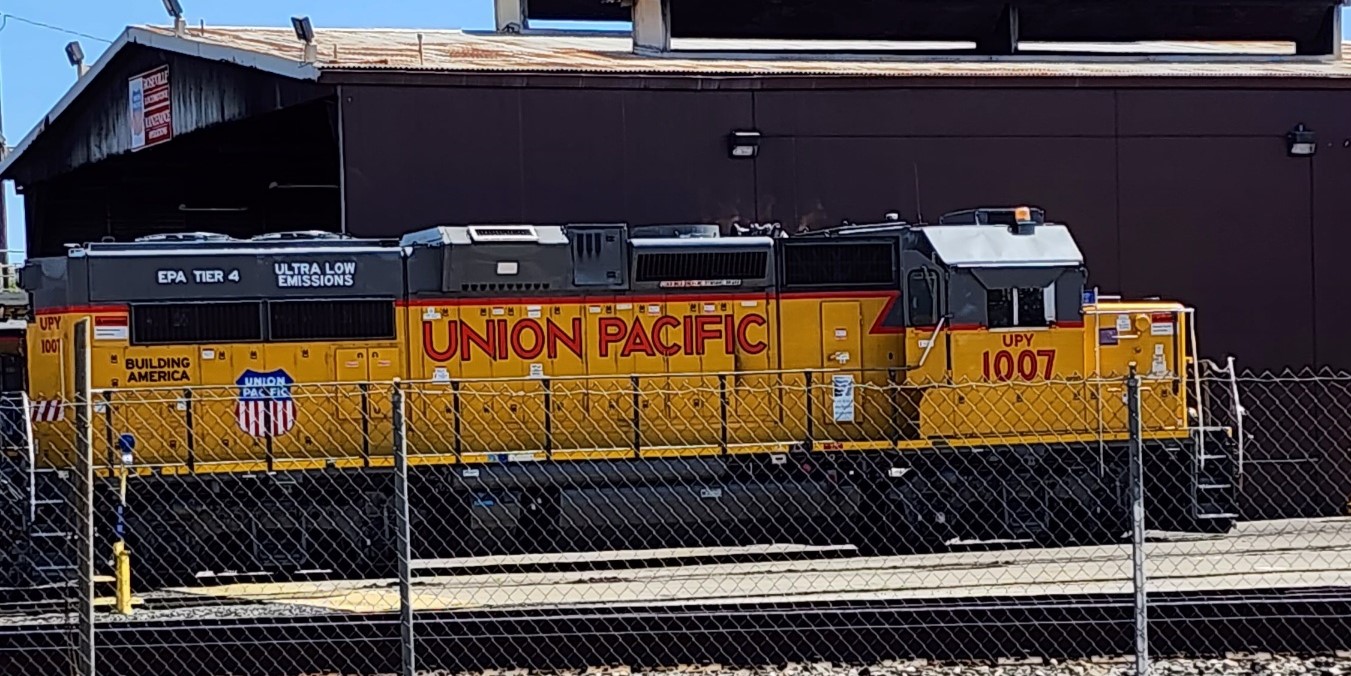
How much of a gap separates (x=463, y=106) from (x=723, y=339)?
4470 mm

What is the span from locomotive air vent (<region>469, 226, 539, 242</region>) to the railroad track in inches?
235

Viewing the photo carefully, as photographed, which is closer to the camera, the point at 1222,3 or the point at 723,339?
the point at 723,339

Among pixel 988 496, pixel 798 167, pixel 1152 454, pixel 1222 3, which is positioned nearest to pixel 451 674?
pixel 988 496

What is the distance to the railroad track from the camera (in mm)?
9789

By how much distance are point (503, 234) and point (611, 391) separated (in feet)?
5.94

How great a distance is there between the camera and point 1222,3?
76.2 feet

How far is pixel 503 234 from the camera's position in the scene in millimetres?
15602

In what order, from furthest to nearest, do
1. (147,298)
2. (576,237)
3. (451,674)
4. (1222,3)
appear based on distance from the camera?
1. (1222,3)
2. (576,237)
3. (147,298)
4. (451,674)

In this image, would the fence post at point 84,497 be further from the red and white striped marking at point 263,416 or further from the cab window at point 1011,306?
the cab window at point 1011,306

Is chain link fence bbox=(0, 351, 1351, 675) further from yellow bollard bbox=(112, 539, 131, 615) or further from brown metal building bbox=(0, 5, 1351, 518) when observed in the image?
brown metal building bbox=(0, 5, 1351, 518)

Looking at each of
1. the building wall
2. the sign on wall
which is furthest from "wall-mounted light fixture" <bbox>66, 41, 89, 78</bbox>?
the building wall

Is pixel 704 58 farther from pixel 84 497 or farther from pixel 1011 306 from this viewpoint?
pixel 84 497

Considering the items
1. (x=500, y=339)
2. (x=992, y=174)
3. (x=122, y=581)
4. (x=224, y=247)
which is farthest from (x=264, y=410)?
(x=992, y=174)

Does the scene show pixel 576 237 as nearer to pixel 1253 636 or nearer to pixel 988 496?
pixel 988 496
